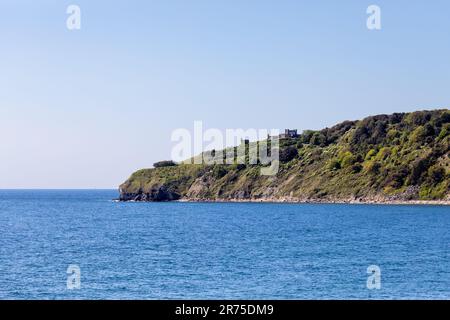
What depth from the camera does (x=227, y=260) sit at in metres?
56.8

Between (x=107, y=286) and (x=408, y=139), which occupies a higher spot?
(x=408, y=139)

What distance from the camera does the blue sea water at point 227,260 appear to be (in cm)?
4044

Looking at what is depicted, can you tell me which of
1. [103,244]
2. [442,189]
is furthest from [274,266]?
[442,189]

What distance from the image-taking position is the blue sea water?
133ft

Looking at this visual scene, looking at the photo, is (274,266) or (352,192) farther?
(352,192)

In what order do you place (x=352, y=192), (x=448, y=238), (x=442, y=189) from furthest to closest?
(x=352, y=192) → (x=442, y=189) → (x=448, y=238)

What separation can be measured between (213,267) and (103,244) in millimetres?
25617

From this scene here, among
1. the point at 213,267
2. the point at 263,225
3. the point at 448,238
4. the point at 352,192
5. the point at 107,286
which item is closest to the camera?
the point at 107,286

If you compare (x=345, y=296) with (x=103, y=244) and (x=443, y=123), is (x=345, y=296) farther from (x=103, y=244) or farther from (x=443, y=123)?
(x=443, y=123)

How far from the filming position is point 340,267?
52656 mm

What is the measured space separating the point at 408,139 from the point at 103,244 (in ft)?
432

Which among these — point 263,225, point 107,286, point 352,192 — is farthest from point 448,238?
point 352,192

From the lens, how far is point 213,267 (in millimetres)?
51969
